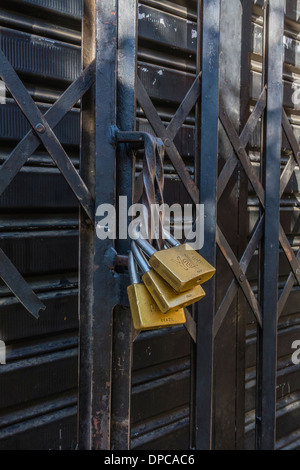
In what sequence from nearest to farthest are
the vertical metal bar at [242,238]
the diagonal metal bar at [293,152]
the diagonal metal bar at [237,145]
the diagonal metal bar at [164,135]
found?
the diagonal metal bar at [164,135], the diagonal metal bar at [237,145], the diagonal metal bar at [293,152], the vertical metal bar at [242,238]

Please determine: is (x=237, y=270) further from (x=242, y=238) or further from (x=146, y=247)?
(x=146, y=247)

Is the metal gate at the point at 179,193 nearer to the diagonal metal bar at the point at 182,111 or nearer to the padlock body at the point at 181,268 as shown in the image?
the diagonal metal bar at the point at 182,111

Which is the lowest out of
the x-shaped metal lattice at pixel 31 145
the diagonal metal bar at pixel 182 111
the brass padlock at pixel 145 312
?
the brass padlock at pixel 145 312

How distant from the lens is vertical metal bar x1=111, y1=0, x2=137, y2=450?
141 centimetres

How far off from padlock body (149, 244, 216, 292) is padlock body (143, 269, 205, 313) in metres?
0.02

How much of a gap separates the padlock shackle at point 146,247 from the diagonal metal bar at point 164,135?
2.11 feet

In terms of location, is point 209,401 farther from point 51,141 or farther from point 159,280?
point 51,141

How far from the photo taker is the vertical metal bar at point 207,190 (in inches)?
71.1

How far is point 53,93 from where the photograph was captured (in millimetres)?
1863

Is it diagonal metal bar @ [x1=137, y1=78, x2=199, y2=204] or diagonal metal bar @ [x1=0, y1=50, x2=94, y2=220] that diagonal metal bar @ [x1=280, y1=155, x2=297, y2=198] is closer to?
diagonal metal bar @ [x1=137, y1=78, x2=199, y2=204]

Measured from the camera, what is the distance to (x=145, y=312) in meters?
1.07

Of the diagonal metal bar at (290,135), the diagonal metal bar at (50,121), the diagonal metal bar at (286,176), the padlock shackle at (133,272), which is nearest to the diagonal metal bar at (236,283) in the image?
the diagonal metal bar at (286,176)

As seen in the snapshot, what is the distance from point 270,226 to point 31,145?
139cm

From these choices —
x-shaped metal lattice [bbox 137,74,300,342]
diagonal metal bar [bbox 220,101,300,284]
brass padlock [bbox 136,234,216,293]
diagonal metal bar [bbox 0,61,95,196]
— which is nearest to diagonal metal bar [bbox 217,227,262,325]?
x-shaped metal lattice [bbox 137,74,300,342]
